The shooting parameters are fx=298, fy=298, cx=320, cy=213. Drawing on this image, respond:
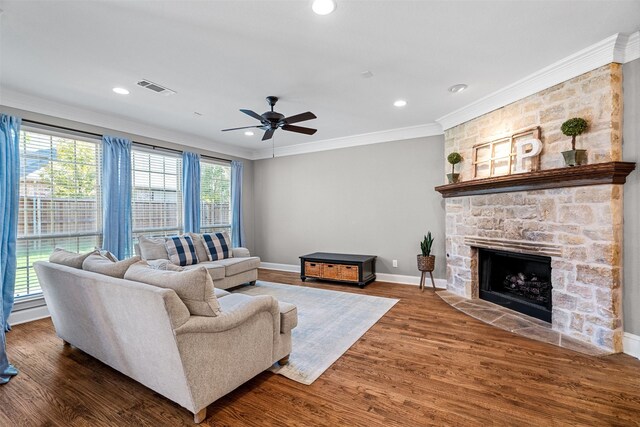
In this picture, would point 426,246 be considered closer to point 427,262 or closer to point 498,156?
point 427,262

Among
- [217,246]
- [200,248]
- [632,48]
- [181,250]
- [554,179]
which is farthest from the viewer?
[217,246]

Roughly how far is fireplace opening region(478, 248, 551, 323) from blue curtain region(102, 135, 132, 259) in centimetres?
545

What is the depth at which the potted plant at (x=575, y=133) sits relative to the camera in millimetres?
2949

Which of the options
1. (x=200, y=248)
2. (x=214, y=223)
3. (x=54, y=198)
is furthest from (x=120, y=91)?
(x=214, y=223)

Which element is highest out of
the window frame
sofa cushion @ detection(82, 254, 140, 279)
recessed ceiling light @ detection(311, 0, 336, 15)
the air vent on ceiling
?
the air vent on ceiling

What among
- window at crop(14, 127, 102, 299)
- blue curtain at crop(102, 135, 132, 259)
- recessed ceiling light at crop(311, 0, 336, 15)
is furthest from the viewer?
blue curtain at crop(102, 135, 132, 259)

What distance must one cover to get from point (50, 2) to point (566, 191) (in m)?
4.82

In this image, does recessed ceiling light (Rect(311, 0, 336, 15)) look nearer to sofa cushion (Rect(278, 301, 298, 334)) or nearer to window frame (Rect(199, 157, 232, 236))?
sofa cushion (Rect(278, 301, 298, 334))

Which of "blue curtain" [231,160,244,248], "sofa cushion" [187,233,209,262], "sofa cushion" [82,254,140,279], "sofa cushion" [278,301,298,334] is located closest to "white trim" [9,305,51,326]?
"sofa cushion" [187,233,209,262]

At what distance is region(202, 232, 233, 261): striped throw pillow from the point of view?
5207 mm

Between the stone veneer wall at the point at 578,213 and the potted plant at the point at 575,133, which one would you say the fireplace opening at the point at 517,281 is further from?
the potted plant at the point at 575,133

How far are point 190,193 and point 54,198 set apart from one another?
2027 millimetres

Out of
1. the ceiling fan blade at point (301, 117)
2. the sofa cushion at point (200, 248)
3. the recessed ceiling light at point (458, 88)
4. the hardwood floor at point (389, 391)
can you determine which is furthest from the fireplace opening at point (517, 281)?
the sofa cushion at point (200, 248)

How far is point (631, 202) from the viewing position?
9.06ft
